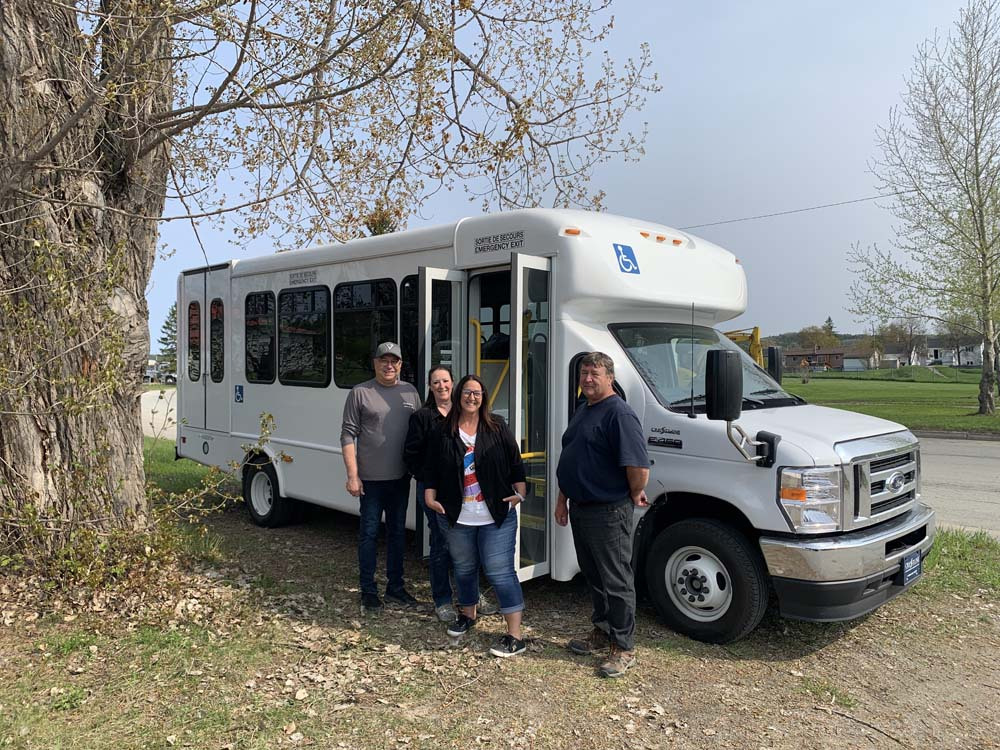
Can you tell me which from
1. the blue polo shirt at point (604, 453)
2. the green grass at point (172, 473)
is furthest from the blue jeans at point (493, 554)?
the green grass at point (172, 473)

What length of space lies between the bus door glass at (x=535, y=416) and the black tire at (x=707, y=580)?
784 millimetres

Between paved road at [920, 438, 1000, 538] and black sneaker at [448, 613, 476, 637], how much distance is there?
19.2 feet

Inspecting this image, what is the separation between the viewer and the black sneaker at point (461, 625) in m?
5.04

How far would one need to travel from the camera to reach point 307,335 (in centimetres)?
752

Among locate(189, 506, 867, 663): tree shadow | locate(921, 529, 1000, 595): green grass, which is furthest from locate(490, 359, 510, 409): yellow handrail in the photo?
locate(921, 529, 1000, 595): green grass

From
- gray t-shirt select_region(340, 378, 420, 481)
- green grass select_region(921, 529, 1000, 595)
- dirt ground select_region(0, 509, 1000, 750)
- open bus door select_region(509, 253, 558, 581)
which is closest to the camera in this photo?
dirt ground select_region(0, 509, 1000, 750)

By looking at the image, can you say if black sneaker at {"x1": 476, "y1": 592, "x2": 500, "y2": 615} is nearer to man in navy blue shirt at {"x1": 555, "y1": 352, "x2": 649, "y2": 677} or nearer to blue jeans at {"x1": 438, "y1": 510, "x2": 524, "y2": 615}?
blue jeans at {"x1": 438, "y1": 510, "x2": 524, "y2": 615}

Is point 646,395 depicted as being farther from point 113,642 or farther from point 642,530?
point 113,642

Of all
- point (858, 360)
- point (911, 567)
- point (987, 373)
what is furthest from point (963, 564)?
point (858, 360)

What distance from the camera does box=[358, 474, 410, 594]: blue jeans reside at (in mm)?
5633

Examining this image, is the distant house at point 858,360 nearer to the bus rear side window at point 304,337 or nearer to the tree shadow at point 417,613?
the bus rear side window at point 304,337

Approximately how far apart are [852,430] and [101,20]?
608 cm

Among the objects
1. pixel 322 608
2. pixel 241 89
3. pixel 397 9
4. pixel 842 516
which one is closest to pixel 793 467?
pixel 842 516

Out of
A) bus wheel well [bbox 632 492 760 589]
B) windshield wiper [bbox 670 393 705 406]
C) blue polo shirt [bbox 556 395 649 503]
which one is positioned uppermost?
windshield wiper [bbox 670 393 705 406]
